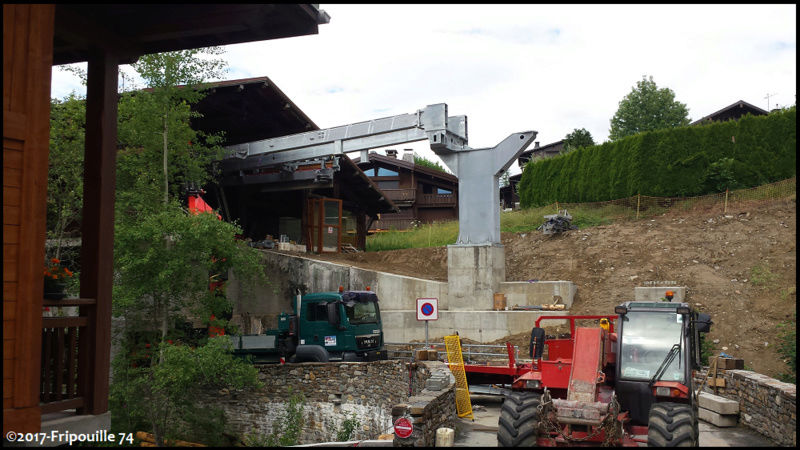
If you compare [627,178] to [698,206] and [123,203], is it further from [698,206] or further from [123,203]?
[123,203]

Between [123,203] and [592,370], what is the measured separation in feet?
40.7

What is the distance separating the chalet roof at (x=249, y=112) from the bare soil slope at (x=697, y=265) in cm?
599

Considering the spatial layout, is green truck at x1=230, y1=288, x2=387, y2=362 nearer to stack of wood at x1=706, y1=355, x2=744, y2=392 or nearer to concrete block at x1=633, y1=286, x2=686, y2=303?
concrete block at x1=633, y1=286, x2=686, y2=303

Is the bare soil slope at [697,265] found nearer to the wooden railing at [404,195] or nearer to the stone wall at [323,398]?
the stone wall at [323,398]

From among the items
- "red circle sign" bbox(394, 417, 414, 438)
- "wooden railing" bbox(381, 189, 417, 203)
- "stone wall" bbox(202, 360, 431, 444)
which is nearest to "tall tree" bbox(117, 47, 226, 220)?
"stone wall" bbox(202, 360, 431, 444)

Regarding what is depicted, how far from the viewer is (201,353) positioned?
15.7 meters

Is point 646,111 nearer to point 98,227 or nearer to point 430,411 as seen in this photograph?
point 430,411

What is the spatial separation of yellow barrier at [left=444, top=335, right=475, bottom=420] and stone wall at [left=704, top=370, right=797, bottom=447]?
210 inches

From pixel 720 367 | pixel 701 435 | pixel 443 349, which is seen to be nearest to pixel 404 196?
pixel 443 349

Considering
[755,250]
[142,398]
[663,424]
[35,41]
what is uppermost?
[35,41]

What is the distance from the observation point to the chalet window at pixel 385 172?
50.3 m

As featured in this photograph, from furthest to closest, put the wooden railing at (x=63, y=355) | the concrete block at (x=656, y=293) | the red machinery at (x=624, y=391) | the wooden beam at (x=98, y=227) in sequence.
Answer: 1. the concrete block at (x=656, y=293)
2. the red machinery at (x=624, y=391)
3. the wooden beam at (x=98, y=227)
4. the wooden railing at (x=63, y=355)

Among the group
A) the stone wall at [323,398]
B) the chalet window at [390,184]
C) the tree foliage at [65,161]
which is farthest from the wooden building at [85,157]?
the chalet window at [390,184]

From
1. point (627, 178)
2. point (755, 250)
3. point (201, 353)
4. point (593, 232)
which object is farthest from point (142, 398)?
point (627, 178)
